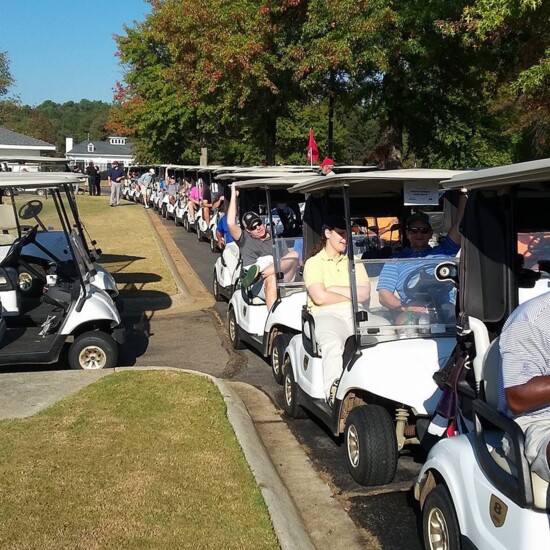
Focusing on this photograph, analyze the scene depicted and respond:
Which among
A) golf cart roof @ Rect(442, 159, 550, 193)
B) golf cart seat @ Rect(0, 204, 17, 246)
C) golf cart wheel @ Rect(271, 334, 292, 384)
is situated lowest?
golf cart wheel @ Rect(271, 334, 292, 384)

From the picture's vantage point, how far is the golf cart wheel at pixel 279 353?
21.8 feet

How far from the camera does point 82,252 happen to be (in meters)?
7.87

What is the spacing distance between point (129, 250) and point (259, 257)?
27.7 ft

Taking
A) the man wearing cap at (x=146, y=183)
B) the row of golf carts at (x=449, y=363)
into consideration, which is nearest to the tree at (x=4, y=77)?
the man wearing cap at (x=146, y=183)

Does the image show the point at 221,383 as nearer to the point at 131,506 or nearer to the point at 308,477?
the point at 308,477

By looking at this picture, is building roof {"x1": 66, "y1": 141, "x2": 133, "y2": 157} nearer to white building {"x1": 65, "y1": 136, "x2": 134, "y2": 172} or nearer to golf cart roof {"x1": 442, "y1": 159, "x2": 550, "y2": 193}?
white building {"x1": 65, "y1": 136, "x2": 134, "y2": 172}

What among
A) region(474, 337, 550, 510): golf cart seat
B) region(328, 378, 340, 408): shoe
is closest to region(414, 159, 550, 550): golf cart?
region(474, 337, 550, 510): golf cart seat

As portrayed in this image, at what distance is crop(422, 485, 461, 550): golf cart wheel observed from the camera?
322cm

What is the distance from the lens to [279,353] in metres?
6.71

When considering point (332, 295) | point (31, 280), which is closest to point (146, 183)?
point (31, 280)

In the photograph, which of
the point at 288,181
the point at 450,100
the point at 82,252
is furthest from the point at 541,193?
the point at 450,100

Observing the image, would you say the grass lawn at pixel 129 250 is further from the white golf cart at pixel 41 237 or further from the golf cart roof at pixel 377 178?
the golf cart roof at pixel 377 178

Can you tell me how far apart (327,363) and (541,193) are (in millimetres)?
2000

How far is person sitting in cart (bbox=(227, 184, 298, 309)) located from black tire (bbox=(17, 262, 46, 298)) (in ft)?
6.99
